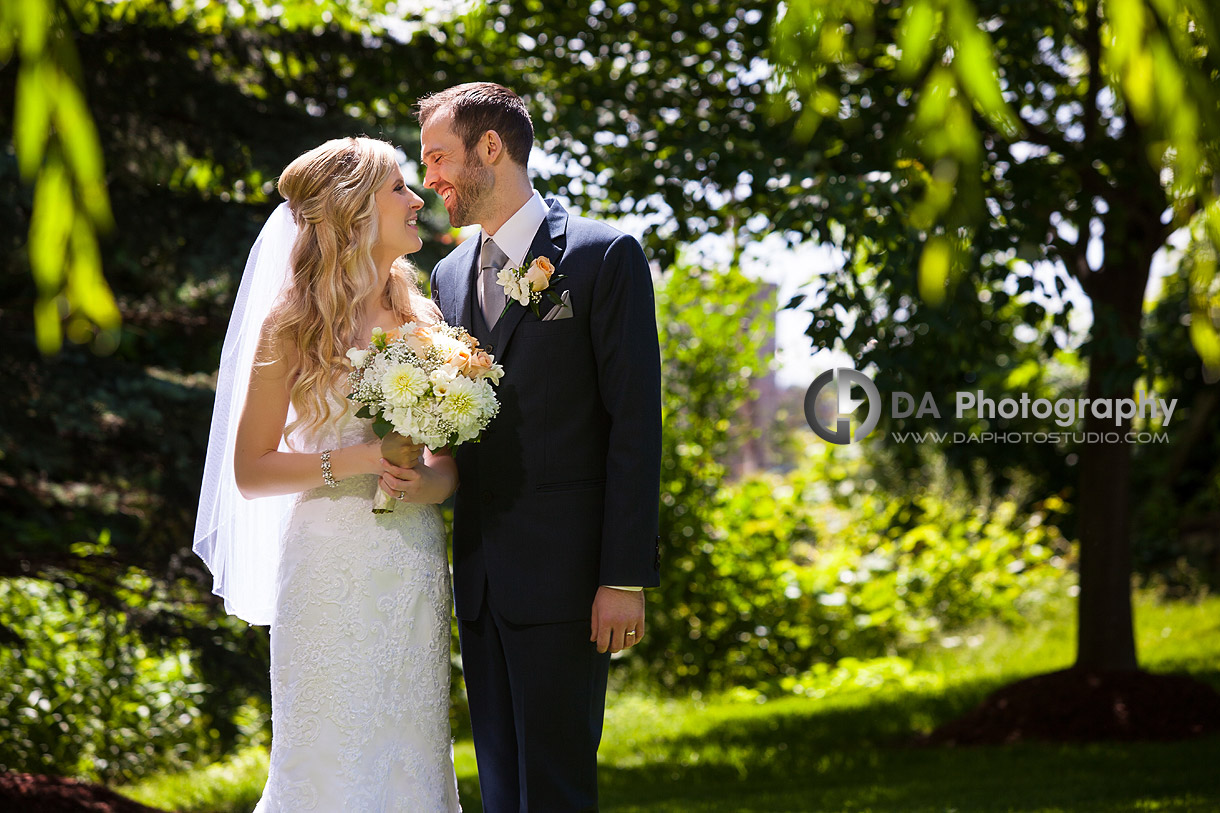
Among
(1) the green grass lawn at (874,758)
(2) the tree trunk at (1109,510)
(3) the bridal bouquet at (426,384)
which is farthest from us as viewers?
(2) the tree trunk at (1109,510)

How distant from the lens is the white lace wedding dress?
260 centimetres

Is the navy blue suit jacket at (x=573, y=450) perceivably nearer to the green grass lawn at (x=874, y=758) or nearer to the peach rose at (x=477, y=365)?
the peach rose at (x=477, y=365)

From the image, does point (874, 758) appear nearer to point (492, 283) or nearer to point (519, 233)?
point (492, 283)

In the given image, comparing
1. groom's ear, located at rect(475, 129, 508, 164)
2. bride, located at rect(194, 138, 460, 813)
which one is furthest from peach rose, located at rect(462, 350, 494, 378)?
groom's ear, located at rect(475, 129, 508, 164)

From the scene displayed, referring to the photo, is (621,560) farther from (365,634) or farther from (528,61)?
(528,61)

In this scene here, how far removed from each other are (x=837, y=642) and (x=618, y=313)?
6.83 m

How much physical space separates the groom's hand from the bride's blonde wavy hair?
79 centimetres

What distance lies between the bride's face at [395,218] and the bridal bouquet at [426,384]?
27cm

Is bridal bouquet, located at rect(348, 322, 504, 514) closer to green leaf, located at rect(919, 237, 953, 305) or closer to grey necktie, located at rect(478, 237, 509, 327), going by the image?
grey necktie, located at rect(478, 237, 509, 327)

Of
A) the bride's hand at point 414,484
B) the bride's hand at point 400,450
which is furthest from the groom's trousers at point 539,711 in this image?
the bride's hand at point 400,450

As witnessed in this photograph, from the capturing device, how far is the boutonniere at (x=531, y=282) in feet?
8.29

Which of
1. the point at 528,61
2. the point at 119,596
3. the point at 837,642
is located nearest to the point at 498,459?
the point at 119,596

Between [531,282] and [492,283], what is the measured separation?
0.29 m

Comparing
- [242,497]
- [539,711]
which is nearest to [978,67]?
[539,711]
